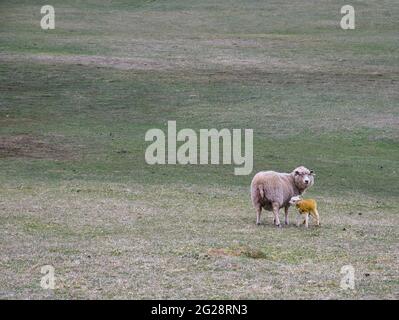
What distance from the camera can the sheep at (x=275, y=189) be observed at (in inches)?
775

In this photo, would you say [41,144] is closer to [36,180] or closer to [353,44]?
[36,180]

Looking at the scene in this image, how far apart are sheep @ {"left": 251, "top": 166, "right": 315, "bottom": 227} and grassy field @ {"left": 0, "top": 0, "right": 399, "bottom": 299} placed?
0.50 metres

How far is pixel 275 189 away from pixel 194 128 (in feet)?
51.9

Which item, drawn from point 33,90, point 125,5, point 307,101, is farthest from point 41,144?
point 125,5

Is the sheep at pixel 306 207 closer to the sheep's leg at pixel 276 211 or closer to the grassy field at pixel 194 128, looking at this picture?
the sheep's leg at pixel 276 211

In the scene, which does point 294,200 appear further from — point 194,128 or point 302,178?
point 194,128

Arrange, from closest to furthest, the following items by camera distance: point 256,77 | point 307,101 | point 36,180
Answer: point 36,180
point 307,101
point 256,77

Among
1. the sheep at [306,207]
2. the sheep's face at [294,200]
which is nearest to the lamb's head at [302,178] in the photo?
the sheep at [306,207]

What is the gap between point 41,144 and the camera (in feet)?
106

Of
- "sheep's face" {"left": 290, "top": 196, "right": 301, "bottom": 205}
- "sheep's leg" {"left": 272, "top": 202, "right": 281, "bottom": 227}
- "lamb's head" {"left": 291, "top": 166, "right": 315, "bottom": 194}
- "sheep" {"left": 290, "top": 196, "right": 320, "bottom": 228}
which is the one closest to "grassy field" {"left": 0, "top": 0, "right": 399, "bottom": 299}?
"sheep's leg" {"left": 272, "top": 202, "right": 281, "bottom": 227}

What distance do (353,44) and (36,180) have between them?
3176 centimetres

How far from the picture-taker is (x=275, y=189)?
1970 cm

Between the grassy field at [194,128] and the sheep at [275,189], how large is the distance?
50 centimetres
